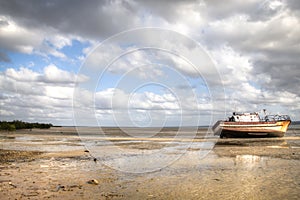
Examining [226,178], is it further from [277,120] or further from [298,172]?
[277,120]

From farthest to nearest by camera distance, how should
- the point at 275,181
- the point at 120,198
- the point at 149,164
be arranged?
the point at 149,164 → the point at 275,181 → the point at 120,198

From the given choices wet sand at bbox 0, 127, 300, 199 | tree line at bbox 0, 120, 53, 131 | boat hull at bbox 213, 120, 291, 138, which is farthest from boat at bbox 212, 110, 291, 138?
tree line at bbox 0, 120, 53, 131

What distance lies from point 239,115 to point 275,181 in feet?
127

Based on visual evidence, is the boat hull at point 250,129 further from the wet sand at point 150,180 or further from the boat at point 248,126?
the wet sand at point 150,180

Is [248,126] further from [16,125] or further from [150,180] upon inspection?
[16,125]

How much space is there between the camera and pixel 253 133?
48188mm

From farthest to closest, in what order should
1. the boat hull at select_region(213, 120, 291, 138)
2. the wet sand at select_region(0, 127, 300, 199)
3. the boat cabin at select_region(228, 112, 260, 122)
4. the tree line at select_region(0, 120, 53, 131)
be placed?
the tree line at select_region(0, 120, 53, 131) → the boat cabin at select_region(228, 112, 260, 122) → the boat hull at select_region(213, 120, 291, 138) → the wet sand at select_region(0, 127, 300, 199)

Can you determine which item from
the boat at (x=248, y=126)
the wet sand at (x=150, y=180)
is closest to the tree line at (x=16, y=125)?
the boat at (x=248, y=126)

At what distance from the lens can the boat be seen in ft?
158

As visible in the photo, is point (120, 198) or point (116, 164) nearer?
point (120, 198)

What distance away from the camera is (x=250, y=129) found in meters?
48.1

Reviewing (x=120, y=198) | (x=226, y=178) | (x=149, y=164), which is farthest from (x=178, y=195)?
(x=149, y=164)

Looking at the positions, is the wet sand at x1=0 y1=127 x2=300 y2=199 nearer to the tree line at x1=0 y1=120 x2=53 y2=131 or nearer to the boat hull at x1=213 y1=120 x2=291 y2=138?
the boat hull at x1=213 y1=120 x2=291 y2=138

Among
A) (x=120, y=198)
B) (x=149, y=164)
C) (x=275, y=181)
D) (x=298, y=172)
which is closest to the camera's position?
(x=120, y=198)
